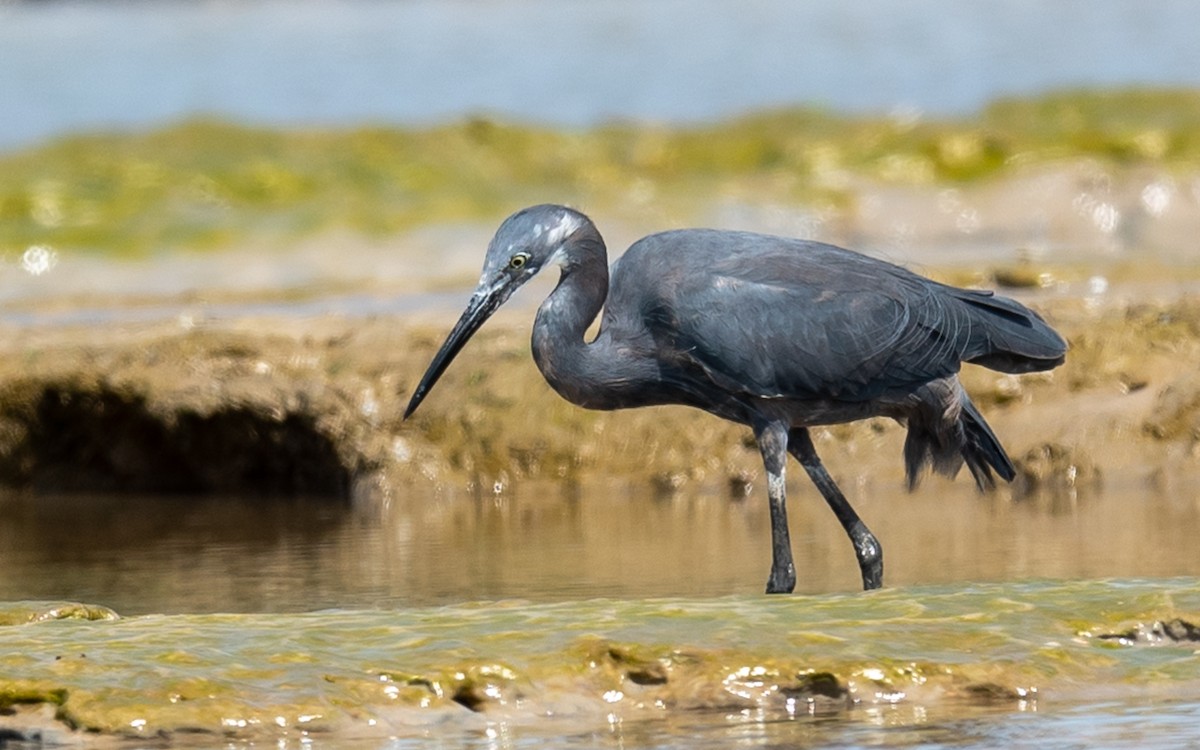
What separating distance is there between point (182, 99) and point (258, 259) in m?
9.14

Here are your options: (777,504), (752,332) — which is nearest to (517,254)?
(752,332)

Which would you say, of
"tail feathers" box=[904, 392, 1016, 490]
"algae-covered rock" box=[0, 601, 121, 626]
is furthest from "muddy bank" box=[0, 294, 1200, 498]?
"algae-covered rock" box=[0, 601, 121, 626]

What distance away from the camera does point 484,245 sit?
19.8 metres

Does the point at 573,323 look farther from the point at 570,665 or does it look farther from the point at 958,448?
the point at 570,665

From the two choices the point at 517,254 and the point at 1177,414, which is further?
the point at 1177,414

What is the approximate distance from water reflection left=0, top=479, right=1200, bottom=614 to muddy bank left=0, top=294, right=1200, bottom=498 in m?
0.17

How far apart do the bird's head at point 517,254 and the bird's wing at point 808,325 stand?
394mm

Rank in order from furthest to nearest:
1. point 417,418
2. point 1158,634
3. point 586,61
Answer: point 586,61
point 417,418
point 1158,634

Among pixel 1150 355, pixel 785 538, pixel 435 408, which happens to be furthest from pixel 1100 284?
pixel 785 538

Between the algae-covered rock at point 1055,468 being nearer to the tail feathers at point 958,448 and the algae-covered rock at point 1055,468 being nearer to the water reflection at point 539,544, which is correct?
the water reflection at point 539,544

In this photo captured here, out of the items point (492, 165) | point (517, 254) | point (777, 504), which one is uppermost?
point (492, 165)

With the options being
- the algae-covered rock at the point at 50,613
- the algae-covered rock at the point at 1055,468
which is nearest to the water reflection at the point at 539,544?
the algae-covered rock at the point at 1055,468

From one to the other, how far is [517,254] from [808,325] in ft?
3.11

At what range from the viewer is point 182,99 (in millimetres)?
28797
